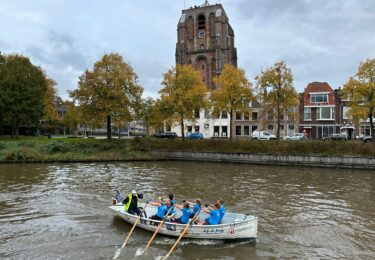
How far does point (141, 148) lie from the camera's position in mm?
50281

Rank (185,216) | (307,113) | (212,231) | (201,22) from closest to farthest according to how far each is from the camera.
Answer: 1. (212,231)
2. (185,216)
3. (307,113)
4. (201,22)

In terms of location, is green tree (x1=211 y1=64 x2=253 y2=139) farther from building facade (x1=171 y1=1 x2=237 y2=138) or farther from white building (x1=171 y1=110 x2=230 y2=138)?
building facade (x1=171 y1=1 x2=237 y2=138)

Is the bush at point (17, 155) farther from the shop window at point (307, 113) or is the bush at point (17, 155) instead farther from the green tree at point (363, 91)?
the shop window at point (307, 113)

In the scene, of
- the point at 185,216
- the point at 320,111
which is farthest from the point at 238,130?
the point at 185,216

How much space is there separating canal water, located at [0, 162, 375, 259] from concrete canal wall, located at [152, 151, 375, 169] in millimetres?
2231

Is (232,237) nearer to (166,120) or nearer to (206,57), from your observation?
(166,120)

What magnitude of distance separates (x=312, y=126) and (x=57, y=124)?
63.3 metres

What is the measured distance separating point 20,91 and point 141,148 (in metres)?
23.0

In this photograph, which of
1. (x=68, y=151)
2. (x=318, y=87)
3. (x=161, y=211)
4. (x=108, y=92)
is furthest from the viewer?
(x=318, y=87)

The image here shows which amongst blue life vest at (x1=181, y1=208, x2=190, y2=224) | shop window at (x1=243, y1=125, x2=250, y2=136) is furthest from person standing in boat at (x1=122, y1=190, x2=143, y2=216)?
shop window at (x1=243, y1=125, x2=250, y2=136)

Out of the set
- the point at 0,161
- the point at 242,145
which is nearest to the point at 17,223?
the point at 0,161

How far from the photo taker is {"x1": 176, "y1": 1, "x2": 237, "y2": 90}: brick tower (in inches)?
3664

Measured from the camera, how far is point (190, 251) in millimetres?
14250

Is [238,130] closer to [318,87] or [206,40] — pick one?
[318,87]
